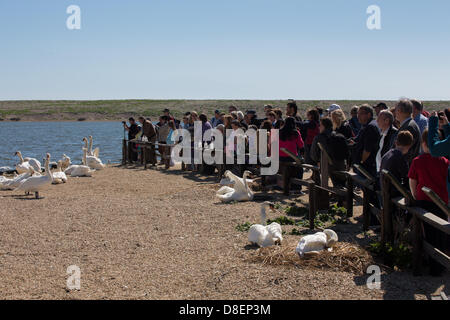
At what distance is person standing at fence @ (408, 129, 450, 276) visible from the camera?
21.0ft

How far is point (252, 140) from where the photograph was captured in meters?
13.6

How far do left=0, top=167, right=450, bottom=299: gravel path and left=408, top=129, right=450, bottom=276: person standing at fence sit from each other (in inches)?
21.2

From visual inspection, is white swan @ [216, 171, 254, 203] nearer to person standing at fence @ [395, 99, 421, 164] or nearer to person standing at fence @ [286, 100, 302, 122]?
person standing at fence @ [286, 100, 302, 122]

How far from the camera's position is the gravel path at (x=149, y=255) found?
601 cm

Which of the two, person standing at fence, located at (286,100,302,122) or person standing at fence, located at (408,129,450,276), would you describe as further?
person standing at fence, located at (286,100,302,122)

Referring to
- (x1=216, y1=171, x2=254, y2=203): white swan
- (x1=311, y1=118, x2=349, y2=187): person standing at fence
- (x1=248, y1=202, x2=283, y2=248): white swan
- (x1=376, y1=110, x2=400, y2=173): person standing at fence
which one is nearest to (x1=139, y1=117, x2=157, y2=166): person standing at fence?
(x1=216, y1=171, x2=254, y2=203): white swan

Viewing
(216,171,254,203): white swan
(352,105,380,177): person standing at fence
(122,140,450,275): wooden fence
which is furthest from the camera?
(216,171,254,203): white swan

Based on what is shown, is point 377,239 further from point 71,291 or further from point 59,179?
point 59,179

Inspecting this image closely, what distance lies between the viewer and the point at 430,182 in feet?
21.0

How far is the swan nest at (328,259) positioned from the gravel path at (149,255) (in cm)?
17

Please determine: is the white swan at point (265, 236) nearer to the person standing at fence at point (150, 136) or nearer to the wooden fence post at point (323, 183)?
the wooden fence post at point (323, 183)

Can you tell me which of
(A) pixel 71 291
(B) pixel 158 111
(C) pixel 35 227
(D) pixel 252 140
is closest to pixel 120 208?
(C) pixel 35 227

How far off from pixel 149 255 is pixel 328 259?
8.39ft
